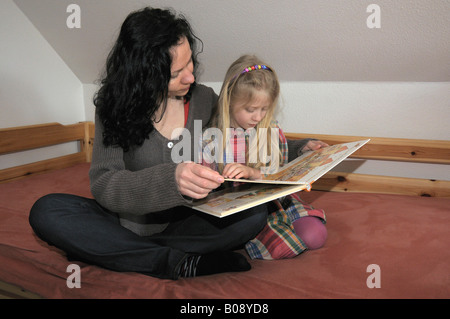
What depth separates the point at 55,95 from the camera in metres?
1.96

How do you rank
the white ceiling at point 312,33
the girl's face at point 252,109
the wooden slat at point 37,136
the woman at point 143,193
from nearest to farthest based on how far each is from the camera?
the woman at point 143,193 → the girl's face at point 252,109 → the white ceiling at point 312,33 → the wooden slat at point 37,136

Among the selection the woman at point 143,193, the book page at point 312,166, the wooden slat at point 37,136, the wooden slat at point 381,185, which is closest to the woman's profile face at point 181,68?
the woman at point 143,193

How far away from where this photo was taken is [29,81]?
5.93 ft

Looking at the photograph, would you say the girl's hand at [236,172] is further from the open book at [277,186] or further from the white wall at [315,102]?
the white wall at [315,102]

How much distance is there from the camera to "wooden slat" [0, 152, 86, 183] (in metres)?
1.68

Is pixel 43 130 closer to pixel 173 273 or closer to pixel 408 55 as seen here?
pixel 173 273

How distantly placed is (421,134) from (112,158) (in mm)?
1137

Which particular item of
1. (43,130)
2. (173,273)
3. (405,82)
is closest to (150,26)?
(173,273)

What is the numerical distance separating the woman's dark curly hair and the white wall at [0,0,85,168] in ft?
3.21

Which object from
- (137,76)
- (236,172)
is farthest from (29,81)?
(236,172)

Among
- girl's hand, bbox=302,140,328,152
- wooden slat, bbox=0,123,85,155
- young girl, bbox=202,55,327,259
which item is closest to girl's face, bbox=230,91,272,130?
young girl, bbox=202,55,327,259

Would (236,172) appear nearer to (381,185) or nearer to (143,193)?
(143,193)

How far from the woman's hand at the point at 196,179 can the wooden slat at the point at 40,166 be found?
1213mm

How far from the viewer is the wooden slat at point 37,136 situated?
166cm
